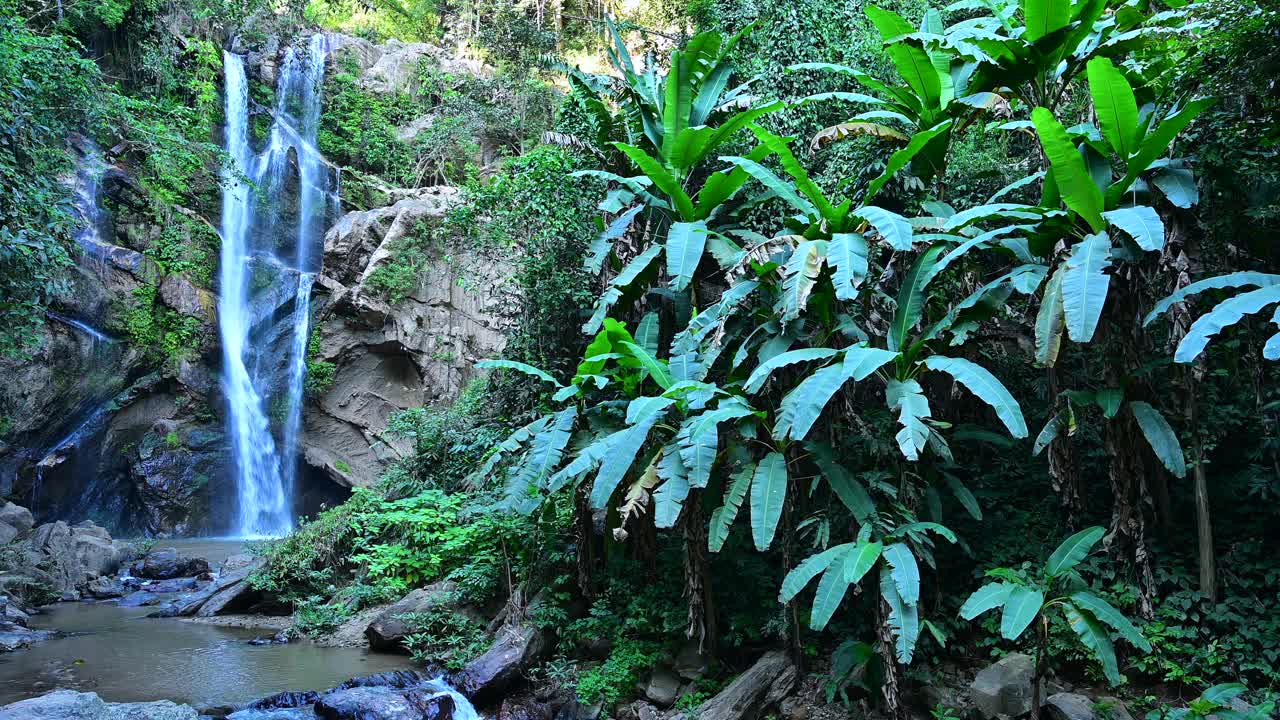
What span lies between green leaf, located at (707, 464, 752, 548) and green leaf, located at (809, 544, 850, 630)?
845 mm

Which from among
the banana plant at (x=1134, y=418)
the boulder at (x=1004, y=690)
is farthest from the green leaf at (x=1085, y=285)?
the boulder at (x=1004, y=690)

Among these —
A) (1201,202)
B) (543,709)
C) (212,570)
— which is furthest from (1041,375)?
(212,570)

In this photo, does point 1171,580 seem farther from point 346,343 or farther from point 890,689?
point 346,343

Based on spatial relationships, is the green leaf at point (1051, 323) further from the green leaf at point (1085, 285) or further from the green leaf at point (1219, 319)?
the green leaf at point (1219, 319)

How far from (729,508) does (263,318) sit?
53.6ft

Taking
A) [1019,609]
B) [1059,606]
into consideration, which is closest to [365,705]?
[1019,609]

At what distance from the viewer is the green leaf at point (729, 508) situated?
20.5 ft

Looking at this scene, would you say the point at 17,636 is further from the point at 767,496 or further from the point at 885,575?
the point at 885,575

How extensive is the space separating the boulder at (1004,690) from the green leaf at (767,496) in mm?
1925

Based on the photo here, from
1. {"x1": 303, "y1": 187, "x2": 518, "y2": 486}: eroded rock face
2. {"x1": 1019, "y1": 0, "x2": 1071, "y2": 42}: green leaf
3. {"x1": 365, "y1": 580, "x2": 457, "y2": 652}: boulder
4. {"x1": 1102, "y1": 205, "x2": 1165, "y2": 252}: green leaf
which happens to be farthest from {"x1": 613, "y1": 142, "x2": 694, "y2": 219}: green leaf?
{"x1": 303, "y1": 187, "x2": 518, "y2": 486}: eroded rock face

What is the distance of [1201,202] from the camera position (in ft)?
21.2

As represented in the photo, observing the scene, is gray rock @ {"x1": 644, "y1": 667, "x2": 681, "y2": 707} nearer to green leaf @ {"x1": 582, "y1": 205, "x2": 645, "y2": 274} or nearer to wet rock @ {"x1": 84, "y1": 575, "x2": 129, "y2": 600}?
green leaf @ {"x1": 582, "y1": 205, "x2": 645, "y2": 274}

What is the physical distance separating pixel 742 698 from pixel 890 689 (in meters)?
1.27

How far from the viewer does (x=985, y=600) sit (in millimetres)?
5555
